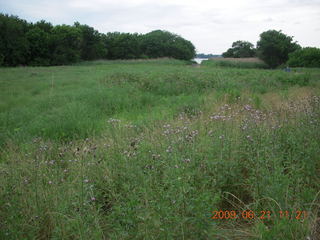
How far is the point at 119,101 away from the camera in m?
8.34

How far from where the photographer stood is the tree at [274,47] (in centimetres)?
3762

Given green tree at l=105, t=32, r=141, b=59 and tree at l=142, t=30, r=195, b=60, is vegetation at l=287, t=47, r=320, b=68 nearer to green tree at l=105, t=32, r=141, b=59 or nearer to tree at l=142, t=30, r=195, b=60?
green tree at l=105, t=32, r=141, b=59

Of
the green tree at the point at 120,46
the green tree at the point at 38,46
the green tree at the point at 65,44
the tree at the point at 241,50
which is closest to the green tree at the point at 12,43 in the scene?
the green tree at the point at 38,46

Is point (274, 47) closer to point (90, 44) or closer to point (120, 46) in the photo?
point (120, 46)

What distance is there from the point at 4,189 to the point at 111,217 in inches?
48.8

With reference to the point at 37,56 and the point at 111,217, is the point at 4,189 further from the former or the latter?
the point at 37,56

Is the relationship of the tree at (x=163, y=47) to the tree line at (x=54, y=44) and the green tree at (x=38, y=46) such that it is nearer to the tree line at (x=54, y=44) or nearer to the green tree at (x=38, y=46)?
the tree line at (x=54, y=44)

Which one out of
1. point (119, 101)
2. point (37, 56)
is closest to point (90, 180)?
point (119, 101)

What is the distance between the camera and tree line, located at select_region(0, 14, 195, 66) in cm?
3291

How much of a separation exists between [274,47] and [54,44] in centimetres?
3207

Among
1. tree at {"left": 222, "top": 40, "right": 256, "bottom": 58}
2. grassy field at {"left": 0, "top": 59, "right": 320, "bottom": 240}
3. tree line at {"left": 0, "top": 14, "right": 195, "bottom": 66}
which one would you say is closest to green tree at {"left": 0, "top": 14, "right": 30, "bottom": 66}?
tree line at {"left": 0, "top": 14, "right": 195, "bottom": 66}

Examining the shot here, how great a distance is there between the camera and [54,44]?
3884 centimetres

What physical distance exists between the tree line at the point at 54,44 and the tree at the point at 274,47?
25.3 meters
